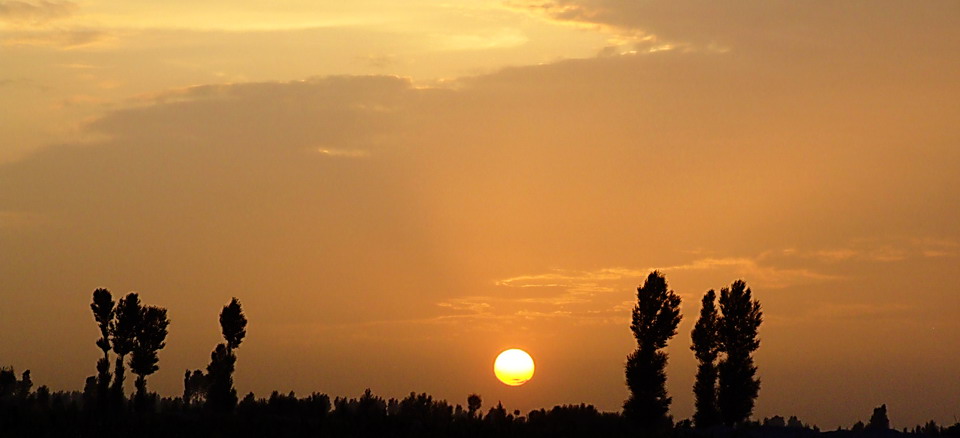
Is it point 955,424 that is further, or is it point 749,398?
point 749,398

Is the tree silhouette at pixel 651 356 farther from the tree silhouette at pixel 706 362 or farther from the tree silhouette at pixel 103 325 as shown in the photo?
the tree silhouette at pixel 103 325

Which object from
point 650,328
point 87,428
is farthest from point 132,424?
point 650,328

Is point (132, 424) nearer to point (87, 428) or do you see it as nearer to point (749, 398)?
point (87, 428)

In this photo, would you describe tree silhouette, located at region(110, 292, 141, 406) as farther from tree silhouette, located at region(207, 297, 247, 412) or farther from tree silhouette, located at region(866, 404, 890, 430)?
tree silhouette, located at region(866, 404, 890, 430)

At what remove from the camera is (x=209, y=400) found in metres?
112

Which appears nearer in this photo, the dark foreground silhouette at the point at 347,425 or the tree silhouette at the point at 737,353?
the dark foreground silhouette at the point at 347,425

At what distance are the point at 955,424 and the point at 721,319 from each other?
85.6ft

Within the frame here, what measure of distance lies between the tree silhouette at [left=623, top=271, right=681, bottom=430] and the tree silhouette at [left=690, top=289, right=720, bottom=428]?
2.53 meters

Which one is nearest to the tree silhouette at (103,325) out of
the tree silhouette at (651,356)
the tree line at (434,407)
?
the tree line at (434,407)

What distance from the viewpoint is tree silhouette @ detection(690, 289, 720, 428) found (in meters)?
106

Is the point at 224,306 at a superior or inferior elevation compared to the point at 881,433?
superior

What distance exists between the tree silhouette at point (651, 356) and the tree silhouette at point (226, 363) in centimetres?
3748

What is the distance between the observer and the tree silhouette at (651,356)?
105500 mm

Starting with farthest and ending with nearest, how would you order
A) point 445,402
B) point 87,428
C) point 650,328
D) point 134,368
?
point 445,402
point 134,368
point 650,328
point 87,428
